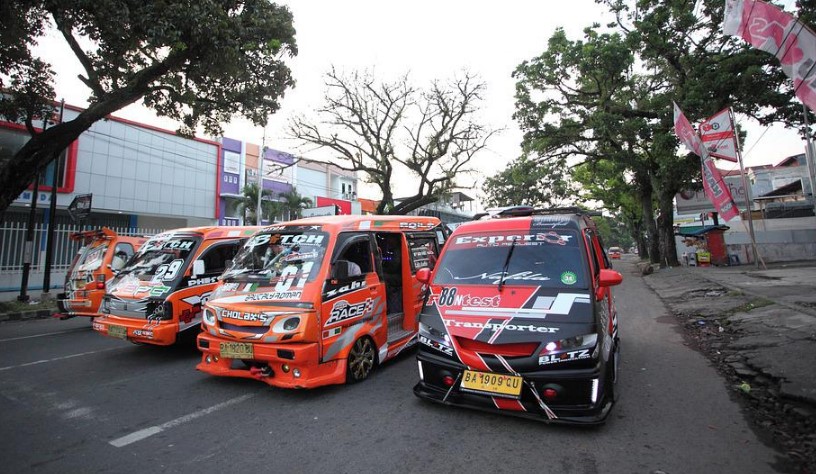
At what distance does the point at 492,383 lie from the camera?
3.35 metres

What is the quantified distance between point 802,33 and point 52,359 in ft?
40.6

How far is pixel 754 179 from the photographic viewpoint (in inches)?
1598

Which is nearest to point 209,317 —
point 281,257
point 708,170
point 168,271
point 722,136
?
point 281,257

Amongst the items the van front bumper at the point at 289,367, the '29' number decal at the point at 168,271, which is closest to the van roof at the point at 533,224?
the van front bumper at the point at 289,367

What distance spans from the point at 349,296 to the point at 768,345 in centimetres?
569

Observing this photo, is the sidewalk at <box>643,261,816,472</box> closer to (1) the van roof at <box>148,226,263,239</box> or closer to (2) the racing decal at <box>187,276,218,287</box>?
(1) the van roof at <box>148,226,263,239</box>

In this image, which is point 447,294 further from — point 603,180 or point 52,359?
point 603,180

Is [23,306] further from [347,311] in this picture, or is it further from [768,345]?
[768,345]

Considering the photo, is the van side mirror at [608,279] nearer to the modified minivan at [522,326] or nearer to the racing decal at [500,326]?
the modified minivan at [522,326]

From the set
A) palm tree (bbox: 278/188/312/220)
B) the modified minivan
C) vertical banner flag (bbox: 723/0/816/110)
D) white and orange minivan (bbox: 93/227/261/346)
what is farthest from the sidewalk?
palm tree (bbox: 278/188/312/220)

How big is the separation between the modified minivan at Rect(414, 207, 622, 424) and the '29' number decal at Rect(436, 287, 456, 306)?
0.01 meters

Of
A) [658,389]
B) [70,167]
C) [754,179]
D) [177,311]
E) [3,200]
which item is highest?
[754,179]

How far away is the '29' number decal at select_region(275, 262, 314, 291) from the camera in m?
4.50

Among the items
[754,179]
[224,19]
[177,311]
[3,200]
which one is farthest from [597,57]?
[754,179]
